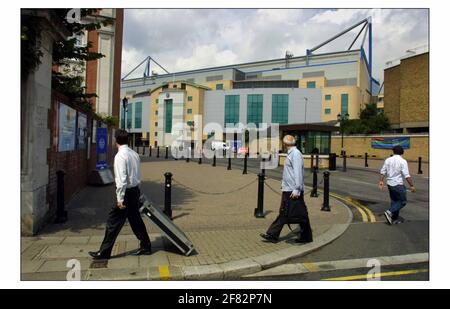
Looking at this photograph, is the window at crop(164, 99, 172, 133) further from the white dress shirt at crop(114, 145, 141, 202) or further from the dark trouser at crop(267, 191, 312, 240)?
the white dress shirt at crop(114, 145, 141, 202)

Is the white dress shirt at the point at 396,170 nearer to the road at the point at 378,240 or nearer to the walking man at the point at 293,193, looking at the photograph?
the road at the point at 378,240

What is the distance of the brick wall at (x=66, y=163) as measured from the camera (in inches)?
254

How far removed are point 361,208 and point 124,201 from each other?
6.56 metres

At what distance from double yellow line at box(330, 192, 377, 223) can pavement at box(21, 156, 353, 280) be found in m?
0.35

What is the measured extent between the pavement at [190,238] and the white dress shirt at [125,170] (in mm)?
994

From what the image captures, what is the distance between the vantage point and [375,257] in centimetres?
510

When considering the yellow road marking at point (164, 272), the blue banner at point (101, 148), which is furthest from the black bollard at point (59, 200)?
the blue banner at point (101, 148)

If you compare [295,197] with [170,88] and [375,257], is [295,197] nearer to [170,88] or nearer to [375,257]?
[375,257]

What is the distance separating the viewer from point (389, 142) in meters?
36.9

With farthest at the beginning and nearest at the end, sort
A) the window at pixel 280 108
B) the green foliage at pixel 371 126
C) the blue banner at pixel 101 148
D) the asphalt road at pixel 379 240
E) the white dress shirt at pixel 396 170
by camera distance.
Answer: the window at pixel 280 108 → the green foliage at pixel 371 126 → the blue banner at pixel 101 148 → the white dress shirt at pixel 396 170 → the asphalt road at pixel 379 240

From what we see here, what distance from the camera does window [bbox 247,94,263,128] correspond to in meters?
72.6

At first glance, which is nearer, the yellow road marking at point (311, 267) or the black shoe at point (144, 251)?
the yellow road marking at point (311, 267)
